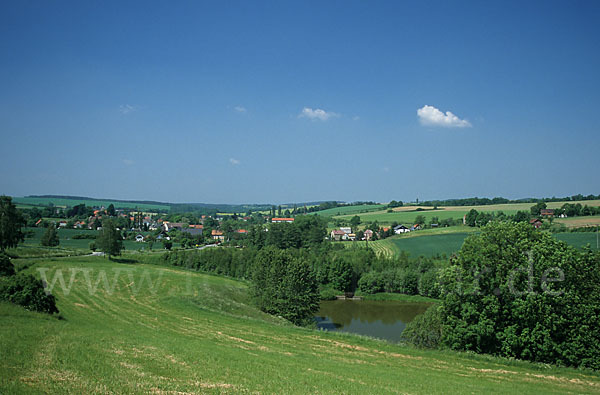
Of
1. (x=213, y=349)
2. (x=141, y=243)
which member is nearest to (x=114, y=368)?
(x=213, y=349)

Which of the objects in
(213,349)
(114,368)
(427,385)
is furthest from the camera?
(213,349)

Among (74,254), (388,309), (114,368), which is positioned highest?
(114,368)

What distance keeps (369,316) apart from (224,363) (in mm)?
47999

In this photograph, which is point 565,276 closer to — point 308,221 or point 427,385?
point 427,385

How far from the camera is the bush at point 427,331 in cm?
2784

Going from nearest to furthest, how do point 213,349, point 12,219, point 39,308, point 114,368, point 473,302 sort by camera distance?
point 114,368 → point 213,349 → point 39,308 → point 473,302 → point 12,219

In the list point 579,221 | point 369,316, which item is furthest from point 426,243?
point 369,316

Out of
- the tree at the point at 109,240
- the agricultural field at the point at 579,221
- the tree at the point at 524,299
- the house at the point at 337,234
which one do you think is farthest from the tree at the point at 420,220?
the tree at the point at 524,299

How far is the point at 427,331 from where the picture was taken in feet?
93.2

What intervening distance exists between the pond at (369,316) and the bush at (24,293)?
30.3 meters

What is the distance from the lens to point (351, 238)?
4722 inches

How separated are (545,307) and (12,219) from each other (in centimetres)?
5716

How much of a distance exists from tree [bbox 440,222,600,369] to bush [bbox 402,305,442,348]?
417cm

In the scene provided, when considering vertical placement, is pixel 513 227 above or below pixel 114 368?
above
